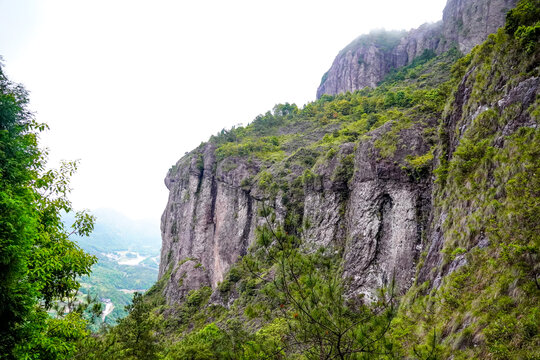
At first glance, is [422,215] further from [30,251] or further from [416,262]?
[30,251]

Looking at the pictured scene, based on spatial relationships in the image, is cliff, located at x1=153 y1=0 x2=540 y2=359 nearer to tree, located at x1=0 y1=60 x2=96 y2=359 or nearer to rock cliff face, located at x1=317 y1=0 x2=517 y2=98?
tree, located at x1=0 y1=60 x2=96 y2=359

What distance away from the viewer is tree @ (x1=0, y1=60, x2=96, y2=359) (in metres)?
4.32

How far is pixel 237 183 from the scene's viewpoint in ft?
117

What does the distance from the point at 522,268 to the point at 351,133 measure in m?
26.3

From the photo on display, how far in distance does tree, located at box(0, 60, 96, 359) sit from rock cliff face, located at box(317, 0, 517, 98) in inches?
2140

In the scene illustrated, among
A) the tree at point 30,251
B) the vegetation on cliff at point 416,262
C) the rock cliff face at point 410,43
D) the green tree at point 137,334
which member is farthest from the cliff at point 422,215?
the rock cliff face at point 410,43

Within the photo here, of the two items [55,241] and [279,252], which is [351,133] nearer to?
[279,252]

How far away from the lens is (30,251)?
4.59 m

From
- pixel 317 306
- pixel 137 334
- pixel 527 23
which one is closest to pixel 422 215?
pixel 527 23

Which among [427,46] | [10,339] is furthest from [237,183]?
[427,46]

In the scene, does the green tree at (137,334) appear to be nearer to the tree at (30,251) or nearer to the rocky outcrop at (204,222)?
the tree at (30,251)

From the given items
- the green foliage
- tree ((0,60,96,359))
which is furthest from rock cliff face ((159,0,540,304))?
tree ((0,60,96,359))

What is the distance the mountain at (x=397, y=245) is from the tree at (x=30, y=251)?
142 inches

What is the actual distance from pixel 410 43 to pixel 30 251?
275ft
